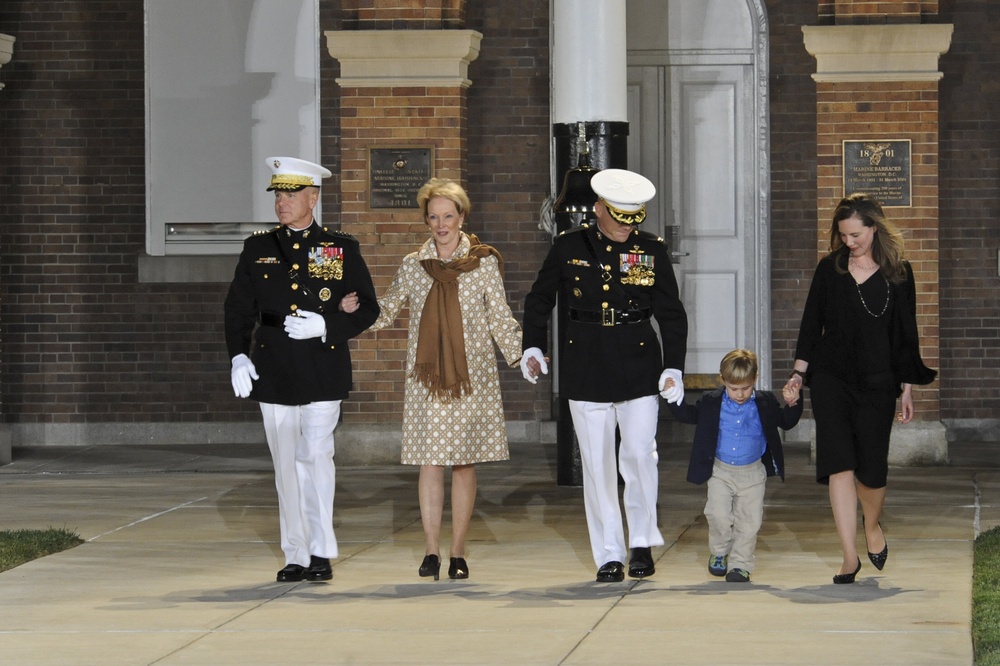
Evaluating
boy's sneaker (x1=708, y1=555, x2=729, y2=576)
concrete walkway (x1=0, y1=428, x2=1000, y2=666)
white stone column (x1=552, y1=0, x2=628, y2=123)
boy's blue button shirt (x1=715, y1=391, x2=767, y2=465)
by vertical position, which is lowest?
concrete walkway (x1=0, y1=428, x2=1000, y2=666)

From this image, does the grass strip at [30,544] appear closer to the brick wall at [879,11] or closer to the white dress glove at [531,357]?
the white dress glove at [531,357]

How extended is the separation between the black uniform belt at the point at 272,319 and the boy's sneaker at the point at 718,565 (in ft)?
7.15

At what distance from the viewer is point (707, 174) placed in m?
13.5

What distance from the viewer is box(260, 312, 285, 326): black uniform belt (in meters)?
7.76

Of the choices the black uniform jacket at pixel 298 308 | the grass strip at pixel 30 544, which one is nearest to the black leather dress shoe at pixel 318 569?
the black uniform jacket at pixel 298 308


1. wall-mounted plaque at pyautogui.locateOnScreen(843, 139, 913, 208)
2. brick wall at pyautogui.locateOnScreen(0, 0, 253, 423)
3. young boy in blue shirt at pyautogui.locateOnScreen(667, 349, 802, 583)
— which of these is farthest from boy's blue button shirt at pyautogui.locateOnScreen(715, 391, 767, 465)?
brick wall at pyautogui.locateOnScreen(0, 0, 253, 423)

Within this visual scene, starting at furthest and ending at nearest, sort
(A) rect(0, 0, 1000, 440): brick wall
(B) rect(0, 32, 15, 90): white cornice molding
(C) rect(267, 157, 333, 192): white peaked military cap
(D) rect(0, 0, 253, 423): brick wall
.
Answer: (D) rect(0, 0, 253, 423): brick wall, (A) rect(0, 0, 1000, 440): brick wall, (B) rect(0, 32, 15, 90): white cornice molding, (C) rect(267, 157, 333, 192): white peaked military cap

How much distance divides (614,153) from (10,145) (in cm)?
556

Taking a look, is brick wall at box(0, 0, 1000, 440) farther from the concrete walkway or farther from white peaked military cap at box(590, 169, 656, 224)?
white peaked military cap at box(590, 169, 656, 224)

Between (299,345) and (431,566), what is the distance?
3.75 feet

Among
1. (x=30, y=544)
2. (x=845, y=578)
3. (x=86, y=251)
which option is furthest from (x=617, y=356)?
(x=86, y=251)

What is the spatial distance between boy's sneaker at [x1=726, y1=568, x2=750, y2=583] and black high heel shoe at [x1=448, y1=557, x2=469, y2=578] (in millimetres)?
1164

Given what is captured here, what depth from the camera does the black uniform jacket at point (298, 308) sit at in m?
7.67

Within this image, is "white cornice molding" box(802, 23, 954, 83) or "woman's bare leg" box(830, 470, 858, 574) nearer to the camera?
"woman's bare leg" box(830, 470, 858, 574)
